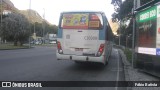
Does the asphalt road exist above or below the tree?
below

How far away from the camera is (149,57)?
1212 cm

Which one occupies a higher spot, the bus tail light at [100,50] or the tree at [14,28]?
the tree at [14,28]

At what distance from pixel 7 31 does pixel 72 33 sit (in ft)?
135

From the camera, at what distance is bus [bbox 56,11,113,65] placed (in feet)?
48.9

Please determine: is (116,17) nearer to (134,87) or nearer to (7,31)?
(7,31)

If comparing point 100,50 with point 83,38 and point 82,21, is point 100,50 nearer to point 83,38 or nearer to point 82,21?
point 83,38

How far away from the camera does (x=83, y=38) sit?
15.0 metres

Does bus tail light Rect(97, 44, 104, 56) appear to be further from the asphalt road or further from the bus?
the asphalt road

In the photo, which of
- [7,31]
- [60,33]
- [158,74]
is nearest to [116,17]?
[7,31]

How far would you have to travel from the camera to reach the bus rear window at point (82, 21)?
15078 millimetres

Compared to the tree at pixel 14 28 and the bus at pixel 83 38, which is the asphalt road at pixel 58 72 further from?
the tree at pixel 14 28

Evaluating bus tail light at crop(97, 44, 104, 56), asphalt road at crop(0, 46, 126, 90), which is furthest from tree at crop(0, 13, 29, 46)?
bus tail light at crop(97, 44, 104, 56)

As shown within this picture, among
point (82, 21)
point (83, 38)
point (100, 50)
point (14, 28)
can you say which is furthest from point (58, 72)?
point (14, 28)

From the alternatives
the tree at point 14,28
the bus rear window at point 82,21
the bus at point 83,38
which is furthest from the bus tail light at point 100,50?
the tree at point 14,28
